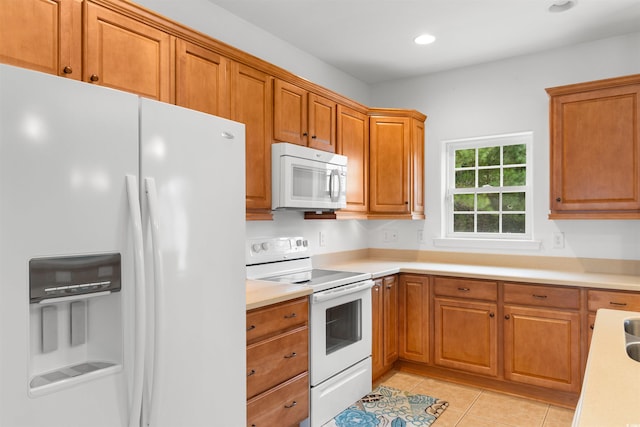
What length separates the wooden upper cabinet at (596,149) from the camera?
116 inches

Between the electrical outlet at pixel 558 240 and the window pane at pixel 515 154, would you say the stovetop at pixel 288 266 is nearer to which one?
the electrical outlet at pixel 558 240

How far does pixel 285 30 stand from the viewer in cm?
321

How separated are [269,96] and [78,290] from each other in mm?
1855

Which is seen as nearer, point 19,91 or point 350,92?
point 19,91

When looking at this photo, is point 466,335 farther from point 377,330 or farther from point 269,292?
point 269,292

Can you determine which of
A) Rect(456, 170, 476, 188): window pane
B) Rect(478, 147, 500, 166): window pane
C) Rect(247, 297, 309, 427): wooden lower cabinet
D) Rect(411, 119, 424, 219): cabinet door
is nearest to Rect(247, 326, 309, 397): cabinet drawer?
Rect(247, 297, 309, 427): wooden lower cabinet

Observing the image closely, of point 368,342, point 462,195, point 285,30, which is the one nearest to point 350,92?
point 285,30

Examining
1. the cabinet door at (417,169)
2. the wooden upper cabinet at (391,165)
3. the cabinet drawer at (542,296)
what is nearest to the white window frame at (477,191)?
the cabinet door at (417,169)

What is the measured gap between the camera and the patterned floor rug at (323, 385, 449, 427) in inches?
108

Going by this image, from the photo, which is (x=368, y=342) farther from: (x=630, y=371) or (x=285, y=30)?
(x=285, y=30)

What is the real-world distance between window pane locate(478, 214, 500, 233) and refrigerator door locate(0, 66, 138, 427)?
130 inches

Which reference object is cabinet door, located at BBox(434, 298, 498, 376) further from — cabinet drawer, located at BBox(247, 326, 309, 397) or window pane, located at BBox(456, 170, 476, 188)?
cabinet drawer, located at BBox(247, 326, 309, 397)

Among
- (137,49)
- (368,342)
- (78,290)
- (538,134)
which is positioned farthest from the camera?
(538,134)

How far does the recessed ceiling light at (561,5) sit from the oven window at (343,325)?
2352 mm
